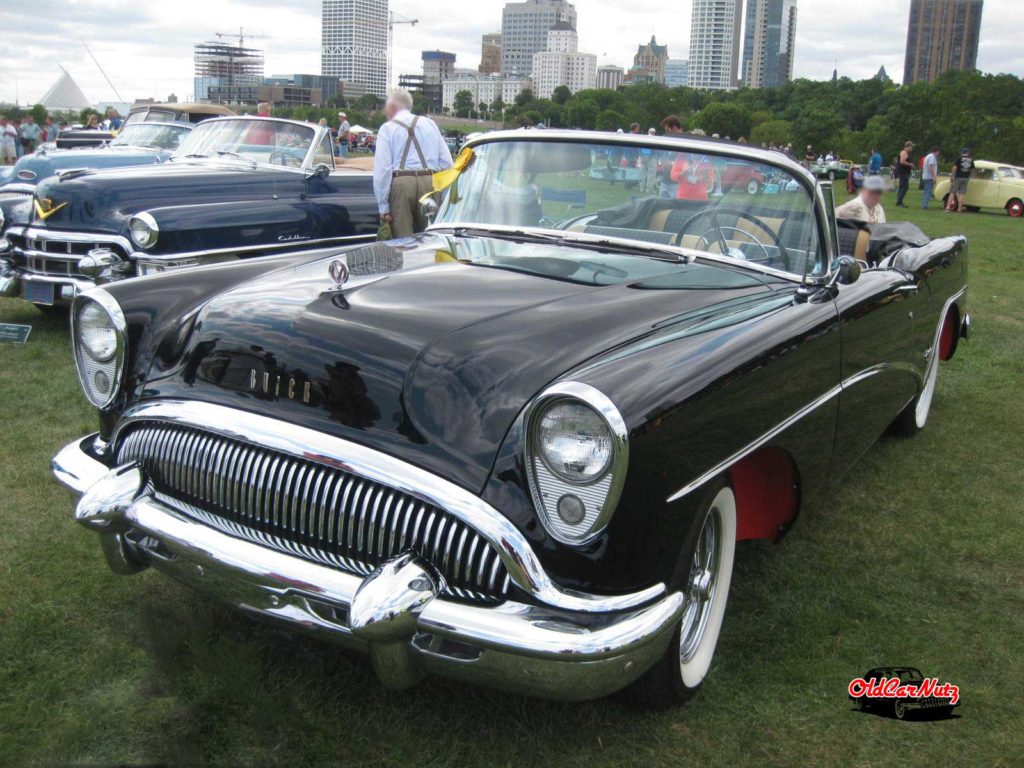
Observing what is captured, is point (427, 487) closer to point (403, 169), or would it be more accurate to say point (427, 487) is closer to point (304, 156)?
point (403, 169)

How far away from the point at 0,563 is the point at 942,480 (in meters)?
3.97

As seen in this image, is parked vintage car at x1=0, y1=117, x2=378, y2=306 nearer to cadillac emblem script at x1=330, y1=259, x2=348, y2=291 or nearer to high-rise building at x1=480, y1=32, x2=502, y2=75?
cadillac emblem script at x1=330, y1=259, x2=348, y2=291

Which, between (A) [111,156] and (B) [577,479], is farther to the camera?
(A) [111,156]

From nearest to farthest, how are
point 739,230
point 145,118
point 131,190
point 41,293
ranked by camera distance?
1. point 739,230
2. point 41,293
3. point 131,190
4. point 145,118

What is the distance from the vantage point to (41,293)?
22.6 ft

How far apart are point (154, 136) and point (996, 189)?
19.4 meters

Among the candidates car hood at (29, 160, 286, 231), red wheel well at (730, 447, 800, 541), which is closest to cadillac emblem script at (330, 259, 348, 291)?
red wheel well at (730, 447, 800, 541)

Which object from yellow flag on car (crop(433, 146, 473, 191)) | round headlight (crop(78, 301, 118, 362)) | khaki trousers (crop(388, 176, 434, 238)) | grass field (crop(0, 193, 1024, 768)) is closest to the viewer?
grass field (crop(0, 193, 1024, 768))

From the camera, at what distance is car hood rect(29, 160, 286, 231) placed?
6.91m

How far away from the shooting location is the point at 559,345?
251 centimetres

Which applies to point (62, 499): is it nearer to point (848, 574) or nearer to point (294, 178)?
point (848, 574)

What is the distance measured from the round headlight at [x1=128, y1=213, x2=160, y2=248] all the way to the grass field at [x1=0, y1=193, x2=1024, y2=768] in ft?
8.60

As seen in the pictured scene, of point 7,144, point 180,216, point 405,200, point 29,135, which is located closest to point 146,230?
point 180,216

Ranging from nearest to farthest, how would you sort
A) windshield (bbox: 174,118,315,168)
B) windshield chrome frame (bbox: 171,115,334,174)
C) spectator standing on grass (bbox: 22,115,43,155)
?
1. windshield chrome frame (bbox: 171,115,334,174)
2. windshield (bbox: 174,118,315,168)
3. spectator standing on grass (bbox: 22,115,43,155)
